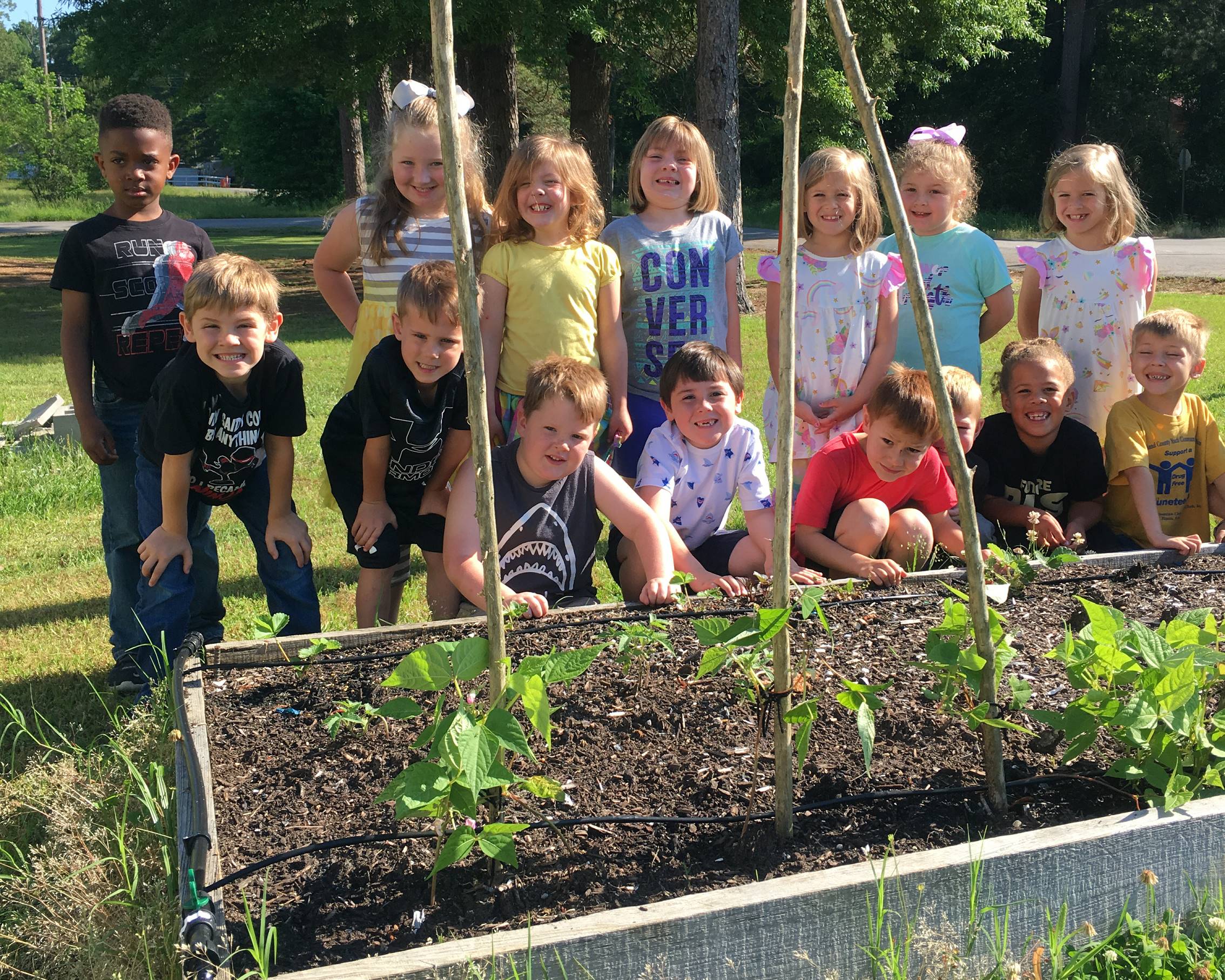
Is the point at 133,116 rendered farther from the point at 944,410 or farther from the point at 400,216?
the point at 944,410

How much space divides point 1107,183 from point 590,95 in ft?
35.2

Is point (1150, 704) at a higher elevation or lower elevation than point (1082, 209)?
lower

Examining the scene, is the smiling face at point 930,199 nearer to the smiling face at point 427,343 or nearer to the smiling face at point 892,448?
the smiling face at point 892,448

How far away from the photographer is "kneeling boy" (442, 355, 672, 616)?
10.4 feet

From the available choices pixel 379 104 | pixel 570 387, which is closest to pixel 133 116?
pixel 570 387

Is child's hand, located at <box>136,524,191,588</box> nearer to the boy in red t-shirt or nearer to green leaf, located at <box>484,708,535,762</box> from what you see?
green leaf, located at <box>484,708,535,762</box>

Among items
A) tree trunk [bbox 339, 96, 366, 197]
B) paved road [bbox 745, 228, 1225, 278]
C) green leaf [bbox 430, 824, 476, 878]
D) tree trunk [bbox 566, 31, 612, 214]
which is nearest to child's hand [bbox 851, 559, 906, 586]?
green leaf [bbox 430, 824, 476, 878]

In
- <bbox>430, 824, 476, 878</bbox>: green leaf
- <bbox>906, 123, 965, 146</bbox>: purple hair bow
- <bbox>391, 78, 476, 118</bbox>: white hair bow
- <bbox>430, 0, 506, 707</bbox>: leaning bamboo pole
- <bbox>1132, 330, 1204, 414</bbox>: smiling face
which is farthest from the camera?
<bbox>906, 123, 965, 146</bbox>: purple hair bow

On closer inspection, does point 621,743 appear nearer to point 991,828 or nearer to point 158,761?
point 991,828

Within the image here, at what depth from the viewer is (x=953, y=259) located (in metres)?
4.28

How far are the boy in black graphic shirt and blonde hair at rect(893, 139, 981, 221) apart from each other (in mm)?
2462

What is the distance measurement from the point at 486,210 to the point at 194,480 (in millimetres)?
1382

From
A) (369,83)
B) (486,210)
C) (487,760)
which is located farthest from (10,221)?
(487,760)

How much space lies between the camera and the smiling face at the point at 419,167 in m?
3.55
